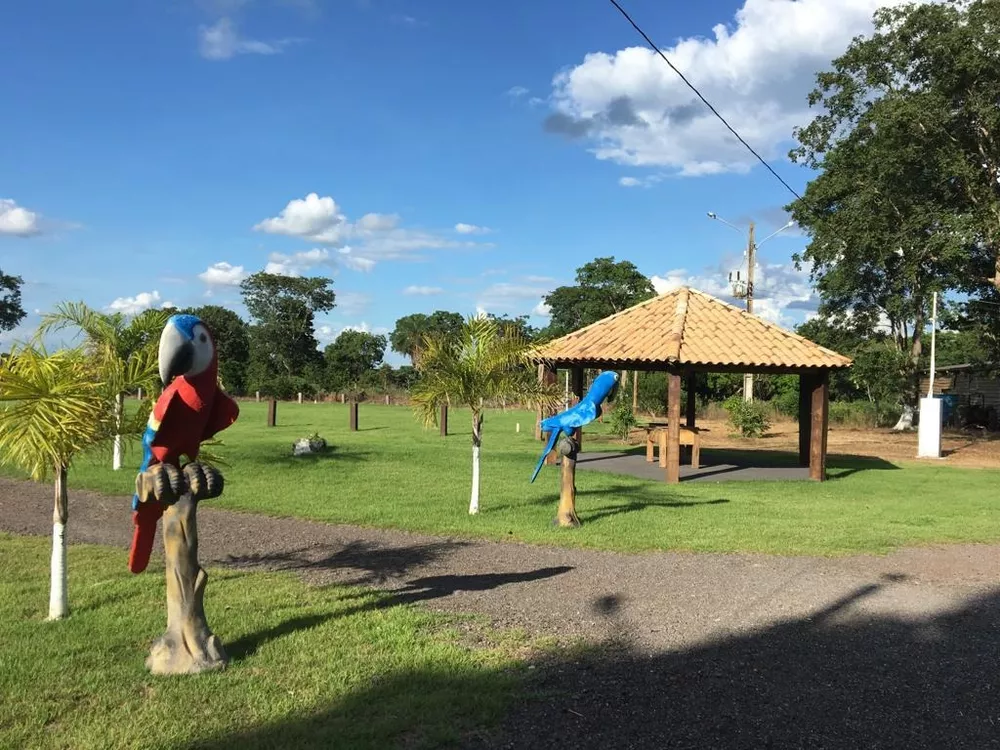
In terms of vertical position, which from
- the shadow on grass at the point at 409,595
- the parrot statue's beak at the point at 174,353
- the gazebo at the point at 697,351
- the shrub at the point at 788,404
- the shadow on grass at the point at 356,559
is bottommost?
the shadow on grass at the point at 356,559

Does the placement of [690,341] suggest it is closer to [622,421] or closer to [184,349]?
[622,421]

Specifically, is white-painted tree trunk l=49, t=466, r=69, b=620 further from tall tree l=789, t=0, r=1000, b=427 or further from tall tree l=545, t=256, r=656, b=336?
tall tree l=545, t=256, r=656, b=336

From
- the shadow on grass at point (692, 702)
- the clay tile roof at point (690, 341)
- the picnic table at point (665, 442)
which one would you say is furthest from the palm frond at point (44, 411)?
the picnic table at point (665, 442)

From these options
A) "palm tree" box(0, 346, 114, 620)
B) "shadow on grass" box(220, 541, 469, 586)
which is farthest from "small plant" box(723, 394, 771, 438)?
"palm tree" box(0, 346, 114, 620)

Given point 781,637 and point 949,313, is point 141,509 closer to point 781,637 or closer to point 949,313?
point 781,637

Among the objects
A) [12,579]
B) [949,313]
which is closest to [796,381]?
[949,313]

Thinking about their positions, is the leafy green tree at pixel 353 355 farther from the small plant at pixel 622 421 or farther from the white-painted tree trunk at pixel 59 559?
the white-painted tree trunk at pixel 59 559

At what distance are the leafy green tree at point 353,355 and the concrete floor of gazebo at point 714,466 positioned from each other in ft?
136

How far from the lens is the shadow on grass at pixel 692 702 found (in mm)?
3559

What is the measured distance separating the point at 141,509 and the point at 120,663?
3.27ft

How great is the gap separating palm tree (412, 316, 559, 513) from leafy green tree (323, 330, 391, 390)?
48830 millimetres

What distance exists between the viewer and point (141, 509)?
161 inches

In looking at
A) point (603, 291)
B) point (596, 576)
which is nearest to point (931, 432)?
point (596, 576)

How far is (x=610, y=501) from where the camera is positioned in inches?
452
